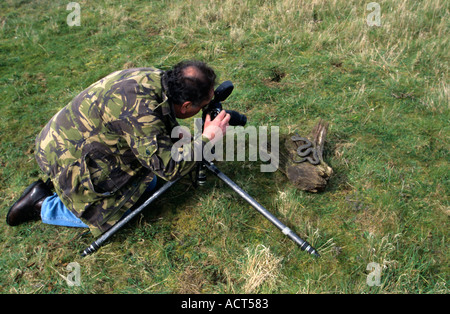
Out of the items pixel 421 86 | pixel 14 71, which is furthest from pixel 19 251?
pixel 421 86

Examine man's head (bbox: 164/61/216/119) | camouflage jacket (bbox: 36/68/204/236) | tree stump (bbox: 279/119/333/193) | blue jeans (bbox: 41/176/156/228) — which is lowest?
blue jeans (bbox: 41/176/156/228)

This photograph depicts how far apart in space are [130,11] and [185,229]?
5.31 meters

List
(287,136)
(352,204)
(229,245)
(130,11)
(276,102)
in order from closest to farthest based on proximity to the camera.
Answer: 1. (229,245)
2. (352,204)
3. (287,136)
4. (276,102)
5. (130,11)

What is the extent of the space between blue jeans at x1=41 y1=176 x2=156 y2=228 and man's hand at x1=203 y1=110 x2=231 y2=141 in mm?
1116

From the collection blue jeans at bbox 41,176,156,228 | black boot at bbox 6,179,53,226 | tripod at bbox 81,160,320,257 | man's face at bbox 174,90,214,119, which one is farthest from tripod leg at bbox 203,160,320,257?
black boot at bbox 6,179,53,226

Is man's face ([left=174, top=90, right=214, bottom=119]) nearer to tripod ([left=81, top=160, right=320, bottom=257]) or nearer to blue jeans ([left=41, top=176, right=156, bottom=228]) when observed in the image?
tripod ([left=81, top=160, right=320, bottom=257])

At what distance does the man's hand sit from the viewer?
2.76m

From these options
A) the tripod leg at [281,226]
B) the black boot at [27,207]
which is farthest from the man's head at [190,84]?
the black boot at [27,207]

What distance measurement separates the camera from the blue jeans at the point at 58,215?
10.1 feet

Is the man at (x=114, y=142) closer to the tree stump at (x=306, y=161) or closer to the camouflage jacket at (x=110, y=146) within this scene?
the camouflage jacket at (x=110, y=146)

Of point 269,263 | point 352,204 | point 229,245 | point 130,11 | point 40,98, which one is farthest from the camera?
point 130,11

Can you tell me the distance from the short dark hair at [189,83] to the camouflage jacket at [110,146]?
81mm

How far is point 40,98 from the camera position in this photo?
15.7ft

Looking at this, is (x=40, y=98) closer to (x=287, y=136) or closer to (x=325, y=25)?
(x=287, y=136)
